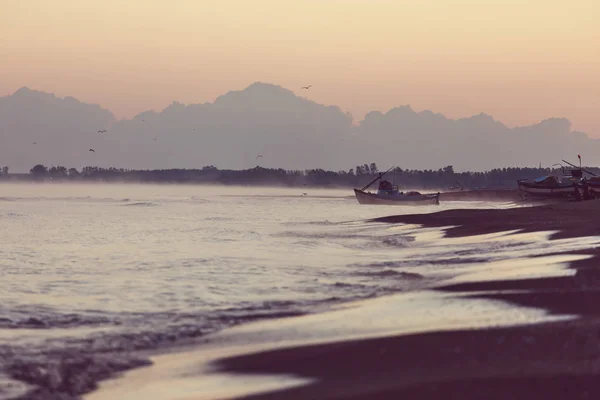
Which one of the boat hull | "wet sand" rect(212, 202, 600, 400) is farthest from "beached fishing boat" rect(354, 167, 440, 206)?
"wet sand" rect(212, 202, 600, 400)

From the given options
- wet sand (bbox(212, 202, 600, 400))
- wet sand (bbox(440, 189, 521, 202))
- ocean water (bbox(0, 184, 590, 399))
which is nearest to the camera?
wet sand (bbox(212, 202, 600, 400))

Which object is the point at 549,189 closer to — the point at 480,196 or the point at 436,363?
the point at 480,196

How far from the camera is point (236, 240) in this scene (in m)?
33.6

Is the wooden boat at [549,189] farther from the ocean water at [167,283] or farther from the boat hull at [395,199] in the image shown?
the ocean water at [167,283]

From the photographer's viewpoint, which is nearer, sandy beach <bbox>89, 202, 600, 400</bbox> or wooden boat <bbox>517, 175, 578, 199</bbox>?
sandy beach <bbox>89, 202, 600, 400</bbox>

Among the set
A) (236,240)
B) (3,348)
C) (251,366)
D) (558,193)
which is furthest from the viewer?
(558,193)

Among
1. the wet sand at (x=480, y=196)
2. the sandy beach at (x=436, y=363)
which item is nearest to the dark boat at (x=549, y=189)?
the wet sand at (x=480, y=196)

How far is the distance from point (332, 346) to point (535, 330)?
2435 mm

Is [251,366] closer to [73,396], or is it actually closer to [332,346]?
[332,346]

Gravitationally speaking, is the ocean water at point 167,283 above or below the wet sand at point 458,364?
below

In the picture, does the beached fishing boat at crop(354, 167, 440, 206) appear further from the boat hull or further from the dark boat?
the dark boat

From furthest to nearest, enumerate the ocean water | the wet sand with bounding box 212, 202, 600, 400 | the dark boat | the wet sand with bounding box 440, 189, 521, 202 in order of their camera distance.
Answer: the wet sand with bounding box 440, 189, 521, 202, the dark boat, the ocean water, the wet sand with bounding box 212, 202, 600, 400

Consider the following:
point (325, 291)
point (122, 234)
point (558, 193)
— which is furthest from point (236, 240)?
point (558, 193)

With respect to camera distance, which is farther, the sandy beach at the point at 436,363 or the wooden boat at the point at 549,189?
the wooden boat at the point at 549,189
